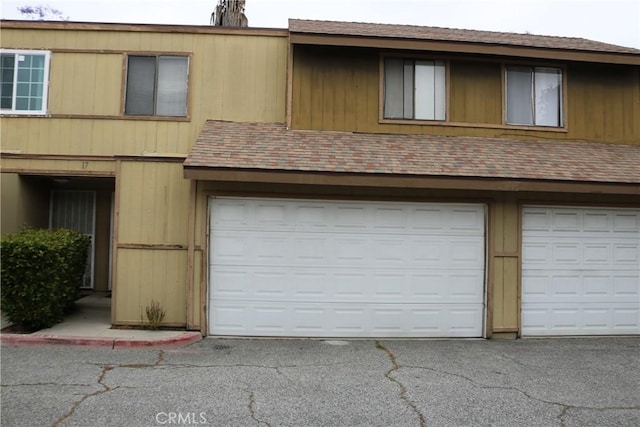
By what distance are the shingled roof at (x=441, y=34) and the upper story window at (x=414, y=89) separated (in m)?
0.56

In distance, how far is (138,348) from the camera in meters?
7.09

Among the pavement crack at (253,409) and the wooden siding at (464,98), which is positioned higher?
the wooden siding at (464,98)

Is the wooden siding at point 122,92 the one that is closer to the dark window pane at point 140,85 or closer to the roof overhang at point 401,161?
the dark window pane at point 140,85

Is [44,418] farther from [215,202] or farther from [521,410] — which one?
[521,410]

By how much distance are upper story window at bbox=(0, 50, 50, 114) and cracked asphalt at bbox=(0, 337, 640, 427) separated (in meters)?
5.06

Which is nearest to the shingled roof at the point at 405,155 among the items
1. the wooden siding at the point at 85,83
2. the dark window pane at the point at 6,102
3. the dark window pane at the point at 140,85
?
the dark window pane at the point at 140,85

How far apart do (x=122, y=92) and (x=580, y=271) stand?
30.3 ft

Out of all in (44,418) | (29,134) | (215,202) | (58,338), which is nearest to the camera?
(44,418)

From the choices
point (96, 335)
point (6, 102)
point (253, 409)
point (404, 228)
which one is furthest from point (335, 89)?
point (6, 102)

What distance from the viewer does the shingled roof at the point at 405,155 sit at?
25.5 feet

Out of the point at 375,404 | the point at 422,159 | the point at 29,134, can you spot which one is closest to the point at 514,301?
the point at 422,159

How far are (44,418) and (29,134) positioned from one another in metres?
6.67

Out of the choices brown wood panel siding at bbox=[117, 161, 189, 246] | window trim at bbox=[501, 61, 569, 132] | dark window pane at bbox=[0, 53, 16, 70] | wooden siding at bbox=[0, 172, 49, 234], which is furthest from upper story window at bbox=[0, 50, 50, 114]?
window trim at bbox=[501, 61, 569, 132]

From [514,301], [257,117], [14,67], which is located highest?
[14,67]
